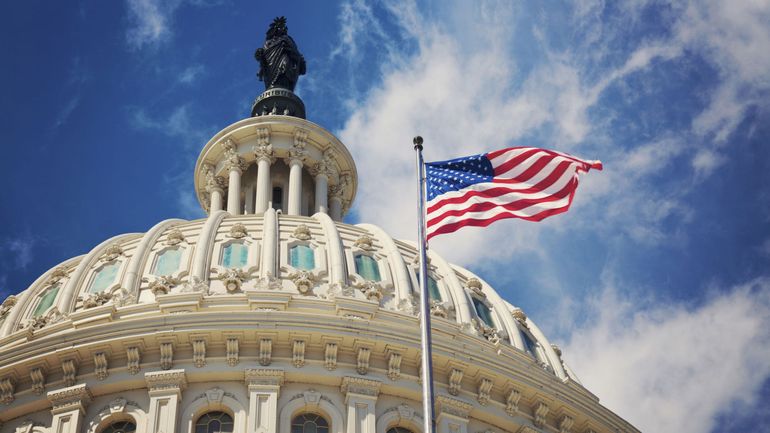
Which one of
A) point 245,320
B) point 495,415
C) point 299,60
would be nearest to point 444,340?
point 495,415

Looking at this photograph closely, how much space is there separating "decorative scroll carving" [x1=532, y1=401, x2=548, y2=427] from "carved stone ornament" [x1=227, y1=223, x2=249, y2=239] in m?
13.2

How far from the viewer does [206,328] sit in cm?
4641

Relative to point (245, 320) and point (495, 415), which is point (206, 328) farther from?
point (495, 415)

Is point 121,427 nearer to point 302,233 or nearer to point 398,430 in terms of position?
point 398,430

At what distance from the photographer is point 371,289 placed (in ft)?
167

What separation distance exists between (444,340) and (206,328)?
25.6 ft

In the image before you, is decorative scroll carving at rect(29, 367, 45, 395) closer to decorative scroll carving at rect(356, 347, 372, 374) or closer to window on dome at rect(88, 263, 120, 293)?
window on dome at rect(88, 263, 120, 293)

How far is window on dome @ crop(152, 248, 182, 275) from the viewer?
2072 inches

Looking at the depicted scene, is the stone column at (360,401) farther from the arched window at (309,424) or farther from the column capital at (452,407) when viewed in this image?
the column capital at (452,407)

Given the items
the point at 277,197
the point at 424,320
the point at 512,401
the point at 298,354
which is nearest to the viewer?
the point at 424,320

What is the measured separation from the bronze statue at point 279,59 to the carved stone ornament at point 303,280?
25033 millimetres

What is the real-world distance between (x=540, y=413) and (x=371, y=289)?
7299 millimetres

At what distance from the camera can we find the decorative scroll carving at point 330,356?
46.7m

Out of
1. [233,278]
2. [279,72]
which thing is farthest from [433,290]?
[279,72]
